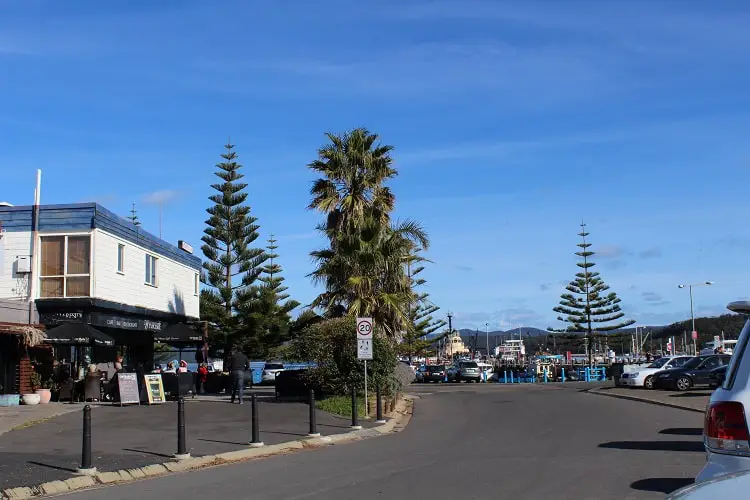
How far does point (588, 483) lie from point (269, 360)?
4455 centimetres

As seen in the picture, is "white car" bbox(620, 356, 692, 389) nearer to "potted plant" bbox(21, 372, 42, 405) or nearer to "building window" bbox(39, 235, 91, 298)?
"building window" bbox(39, 235, 91, 298)

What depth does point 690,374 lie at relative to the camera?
31219 mm

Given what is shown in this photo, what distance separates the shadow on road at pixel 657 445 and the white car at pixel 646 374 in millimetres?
19317

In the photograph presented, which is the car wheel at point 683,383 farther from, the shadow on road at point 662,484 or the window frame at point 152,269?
the shadow on road at point 662,484

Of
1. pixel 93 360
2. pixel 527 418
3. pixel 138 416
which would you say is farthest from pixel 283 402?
pixel 93 360

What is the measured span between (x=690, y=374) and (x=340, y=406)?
1705 centimetres

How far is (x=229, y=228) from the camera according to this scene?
4634 centimetres

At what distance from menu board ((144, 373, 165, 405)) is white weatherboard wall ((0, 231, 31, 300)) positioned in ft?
16.3

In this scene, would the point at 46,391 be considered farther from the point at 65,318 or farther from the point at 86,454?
the point at 86,454

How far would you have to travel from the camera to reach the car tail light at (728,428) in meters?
4.93

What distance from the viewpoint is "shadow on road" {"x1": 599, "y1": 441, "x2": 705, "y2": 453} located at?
13.5m

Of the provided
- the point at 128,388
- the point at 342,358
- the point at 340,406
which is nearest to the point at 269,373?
the point at 128,388

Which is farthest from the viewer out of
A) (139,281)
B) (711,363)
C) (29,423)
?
(711,363)

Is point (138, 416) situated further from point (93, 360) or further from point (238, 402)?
point (93, 360)
